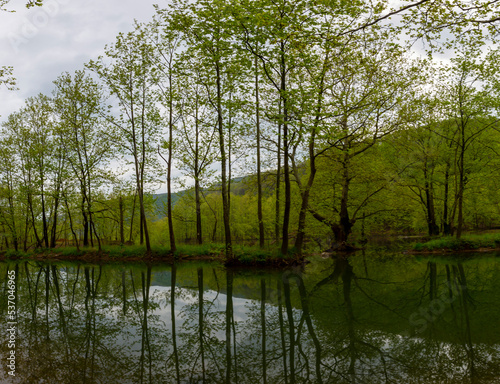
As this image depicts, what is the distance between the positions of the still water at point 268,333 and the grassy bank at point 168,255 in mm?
4395

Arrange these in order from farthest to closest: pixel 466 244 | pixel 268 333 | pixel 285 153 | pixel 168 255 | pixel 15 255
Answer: pixel 15 255 < pixel 168 255 < pixel 466 244 < pixel 285 153 < pixel 268 333

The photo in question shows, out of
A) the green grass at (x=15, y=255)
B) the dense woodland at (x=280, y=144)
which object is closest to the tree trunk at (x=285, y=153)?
the dense woodland at (x=280, y=144)

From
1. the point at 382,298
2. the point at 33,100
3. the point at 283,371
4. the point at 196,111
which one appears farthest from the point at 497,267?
the point at 33,100

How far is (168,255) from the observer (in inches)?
979

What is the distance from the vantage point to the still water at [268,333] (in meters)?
4.89

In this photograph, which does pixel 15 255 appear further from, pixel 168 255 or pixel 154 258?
pixel 168 255

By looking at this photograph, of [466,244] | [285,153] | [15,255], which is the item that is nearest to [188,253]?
[285,153]

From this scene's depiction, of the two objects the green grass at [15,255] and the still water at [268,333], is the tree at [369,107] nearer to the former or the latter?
the still water at [268,333]

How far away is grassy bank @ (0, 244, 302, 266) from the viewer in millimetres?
17438

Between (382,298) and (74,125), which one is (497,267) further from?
(74,125)

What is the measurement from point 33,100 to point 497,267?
40.3 metres

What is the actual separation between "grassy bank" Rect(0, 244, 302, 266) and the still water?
440 cm

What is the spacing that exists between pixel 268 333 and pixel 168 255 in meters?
19.1

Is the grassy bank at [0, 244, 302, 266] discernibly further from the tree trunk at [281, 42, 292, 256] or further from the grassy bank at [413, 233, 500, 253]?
the grassy bank at [413, 233, 500, 253]
